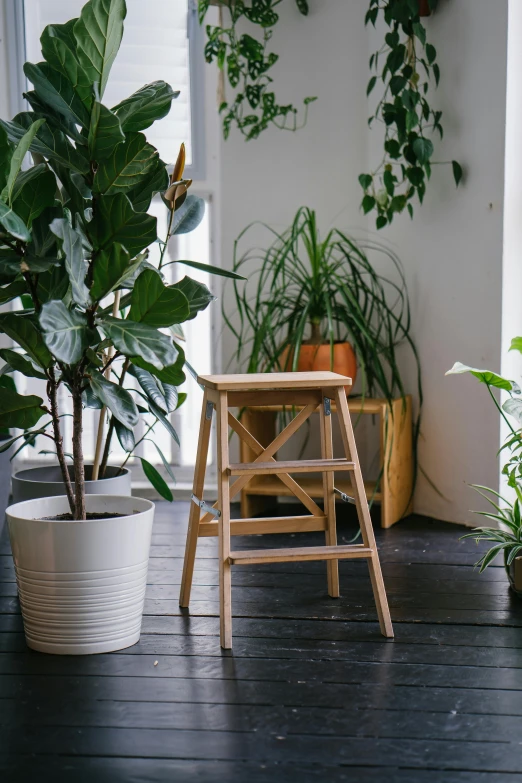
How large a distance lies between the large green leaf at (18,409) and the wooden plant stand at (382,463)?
109cm

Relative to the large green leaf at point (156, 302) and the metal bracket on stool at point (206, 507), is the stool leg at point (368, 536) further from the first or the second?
the large green leaf at point (156, 302)

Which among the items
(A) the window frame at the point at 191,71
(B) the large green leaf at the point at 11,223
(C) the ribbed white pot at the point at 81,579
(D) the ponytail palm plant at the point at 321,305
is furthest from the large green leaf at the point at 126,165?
(A) the window frame at the point at 191,71

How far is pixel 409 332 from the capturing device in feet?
10.6

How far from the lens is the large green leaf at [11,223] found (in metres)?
1.60

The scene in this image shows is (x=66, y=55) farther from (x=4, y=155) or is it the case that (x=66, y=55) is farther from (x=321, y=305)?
(x=321, y=305)

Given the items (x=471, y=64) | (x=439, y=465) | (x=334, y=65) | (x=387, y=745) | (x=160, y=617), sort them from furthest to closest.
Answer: (x=334, y=65), (x=439, y=465), (x=471, y=64), (x=160, y=617), (x=387, y=745)

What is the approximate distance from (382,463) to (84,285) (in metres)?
1.46

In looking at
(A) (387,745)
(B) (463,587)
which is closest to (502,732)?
(A) (387,745)

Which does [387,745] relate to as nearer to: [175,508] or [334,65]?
[175,508]

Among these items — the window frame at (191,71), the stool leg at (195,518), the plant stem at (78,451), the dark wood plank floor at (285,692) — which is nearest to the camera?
the dark wood plank floor at (285,692)

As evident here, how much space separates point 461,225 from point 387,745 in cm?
195

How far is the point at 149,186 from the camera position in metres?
1.87

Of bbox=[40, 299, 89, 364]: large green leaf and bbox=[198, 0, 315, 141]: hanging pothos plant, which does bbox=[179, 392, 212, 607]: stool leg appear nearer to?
bbox=[40, 299, 89, 364]: large green leaf

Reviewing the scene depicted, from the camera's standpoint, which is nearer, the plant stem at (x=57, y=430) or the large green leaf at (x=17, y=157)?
the large green leaf at (x=17, y=157)
